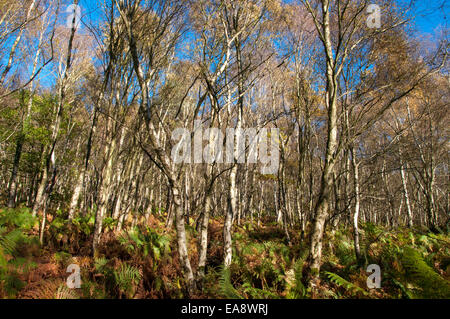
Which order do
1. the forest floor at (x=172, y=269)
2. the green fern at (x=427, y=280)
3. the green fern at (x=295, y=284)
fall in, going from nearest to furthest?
the green fern at (x=427, y=280)
the forest floor at (x=172, y=269)
the green fern at (x=295, y=284)

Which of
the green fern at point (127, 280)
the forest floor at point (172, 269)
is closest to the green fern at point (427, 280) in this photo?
the forest floor at point (172, 269)

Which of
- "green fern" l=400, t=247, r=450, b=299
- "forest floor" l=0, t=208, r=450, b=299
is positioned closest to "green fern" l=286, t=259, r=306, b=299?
"forest floor" l=0, t=208, r=450, b=299

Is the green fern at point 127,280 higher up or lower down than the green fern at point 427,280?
lower down

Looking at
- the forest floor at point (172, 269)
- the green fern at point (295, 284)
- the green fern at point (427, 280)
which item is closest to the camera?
the green fern at point (427, 280)

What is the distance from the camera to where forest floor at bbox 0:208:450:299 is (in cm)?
322

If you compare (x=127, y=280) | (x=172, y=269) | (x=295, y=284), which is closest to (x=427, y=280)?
(x=295, y=284)

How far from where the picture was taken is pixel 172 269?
4.51m

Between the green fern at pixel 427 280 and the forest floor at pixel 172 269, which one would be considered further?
the forest floor at pixel 172 269

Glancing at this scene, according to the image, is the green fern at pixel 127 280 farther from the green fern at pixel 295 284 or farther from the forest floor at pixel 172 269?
the green fern at pixel 295 284

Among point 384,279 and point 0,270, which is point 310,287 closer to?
point 384,279

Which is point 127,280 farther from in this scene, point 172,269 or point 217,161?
point 217,161

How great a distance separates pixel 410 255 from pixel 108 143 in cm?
622

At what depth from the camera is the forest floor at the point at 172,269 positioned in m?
3.22

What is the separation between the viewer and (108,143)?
502 cm
